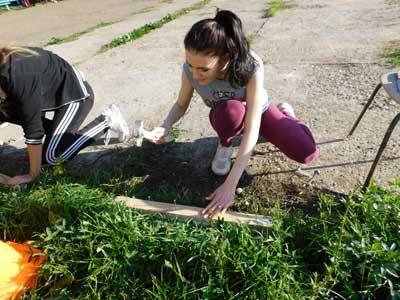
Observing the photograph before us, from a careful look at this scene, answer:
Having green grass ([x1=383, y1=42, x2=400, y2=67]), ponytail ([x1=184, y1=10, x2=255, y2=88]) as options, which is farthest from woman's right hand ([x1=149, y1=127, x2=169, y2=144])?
green grass ([x1=383, y1=42, x2=400, y2=67])

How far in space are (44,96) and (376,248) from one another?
84.9 inches

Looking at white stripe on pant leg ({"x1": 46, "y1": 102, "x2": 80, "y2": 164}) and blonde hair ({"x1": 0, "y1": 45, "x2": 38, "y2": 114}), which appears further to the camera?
white stripe on pant leg ({"x1": 46, "y1": 102, "x2": 80, "y2": 164})

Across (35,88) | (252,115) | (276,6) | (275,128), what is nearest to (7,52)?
(35,88)

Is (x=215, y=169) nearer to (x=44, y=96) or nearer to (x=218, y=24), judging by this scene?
(x=218, y=24)

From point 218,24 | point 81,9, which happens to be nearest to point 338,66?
point 218,24

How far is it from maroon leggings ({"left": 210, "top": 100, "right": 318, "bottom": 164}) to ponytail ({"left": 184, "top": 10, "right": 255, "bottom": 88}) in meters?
0.26

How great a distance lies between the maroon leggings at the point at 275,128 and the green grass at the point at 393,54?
187 cm

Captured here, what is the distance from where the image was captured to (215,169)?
2342 mm

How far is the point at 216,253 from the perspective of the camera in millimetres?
1677

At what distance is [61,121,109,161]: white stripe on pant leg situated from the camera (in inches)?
105

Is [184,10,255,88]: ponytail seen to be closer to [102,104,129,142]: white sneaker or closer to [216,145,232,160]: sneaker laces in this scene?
[216,145,232,160]: sneaker laces

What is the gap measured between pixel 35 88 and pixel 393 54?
10.7 feet

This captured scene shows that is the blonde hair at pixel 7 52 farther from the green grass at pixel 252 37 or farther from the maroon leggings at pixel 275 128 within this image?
the green grass at pixel 252 37

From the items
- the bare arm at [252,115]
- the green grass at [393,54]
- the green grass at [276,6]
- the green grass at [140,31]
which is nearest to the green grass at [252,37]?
the green grass at [276,6]
